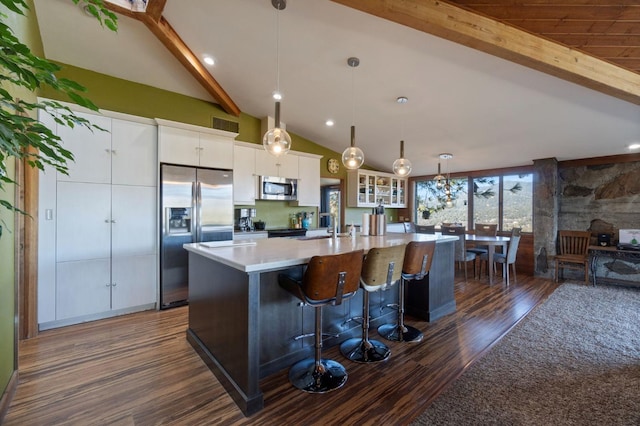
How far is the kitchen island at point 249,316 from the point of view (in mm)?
1819

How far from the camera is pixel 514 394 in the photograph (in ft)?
6.43

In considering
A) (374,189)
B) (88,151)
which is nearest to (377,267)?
(88,151)

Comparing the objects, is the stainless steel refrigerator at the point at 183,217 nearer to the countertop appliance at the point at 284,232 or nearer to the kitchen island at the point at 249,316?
the countertop appliance at the point at 284,232

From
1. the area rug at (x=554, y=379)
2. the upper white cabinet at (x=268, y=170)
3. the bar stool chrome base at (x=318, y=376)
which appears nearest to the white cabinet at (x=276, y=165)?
the upper white cabinet at (x=268, y=170)

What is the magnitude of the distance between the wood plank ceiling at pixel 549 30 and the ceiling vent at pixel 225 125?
6.02 ft

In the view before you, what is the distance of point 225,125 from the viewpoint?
15.1 feet

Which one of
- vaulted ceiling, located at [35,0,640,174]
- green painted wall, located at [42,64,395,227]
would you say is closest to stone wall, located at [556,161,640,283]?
vaulted ceiling, located at [35,0,640,174]

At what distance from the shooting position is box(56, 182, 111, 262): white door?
3.04 metres

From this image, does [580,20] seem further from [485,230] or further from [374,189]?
[374,189]

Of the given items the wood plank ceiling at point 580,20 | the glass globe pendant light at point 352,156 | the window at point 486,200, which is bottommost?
the window at point 486,200

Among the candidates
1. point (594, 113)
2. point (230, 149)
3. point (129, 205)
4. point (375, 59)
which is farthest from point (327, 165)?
point (594, 113)

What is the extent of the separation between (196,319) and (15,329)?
1245 mm

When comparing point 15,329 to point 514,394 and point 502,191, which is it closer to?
point 514,394

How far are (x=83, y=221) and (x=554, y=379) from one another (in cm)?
462
